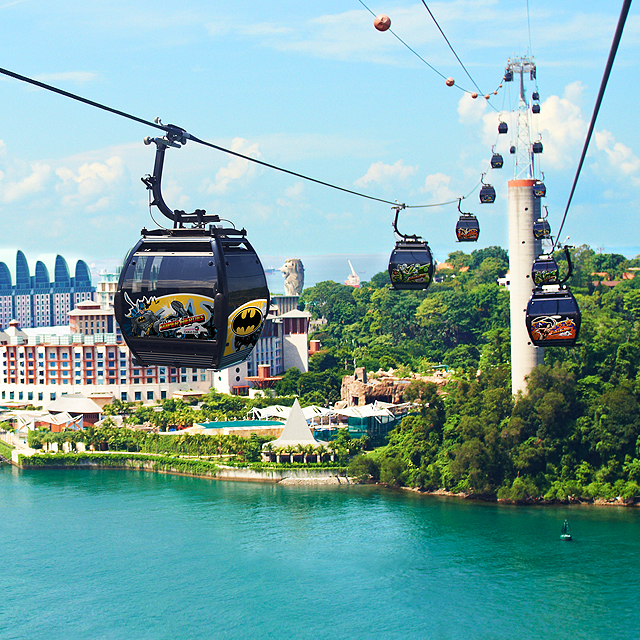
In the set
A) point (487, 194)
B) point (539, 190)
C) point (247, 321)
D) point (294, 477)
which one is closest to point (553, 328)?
point (247, 321)

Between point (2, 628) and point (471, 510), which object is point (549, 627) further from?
point (2, 628)

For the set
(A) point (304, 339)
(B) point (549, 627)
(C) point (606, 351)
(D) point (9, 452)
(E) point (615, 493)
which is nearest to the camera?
(B) point (549, 627)

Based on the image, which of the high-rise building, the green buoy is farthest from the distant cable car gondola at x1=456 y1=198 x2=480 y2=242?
the high-rise building

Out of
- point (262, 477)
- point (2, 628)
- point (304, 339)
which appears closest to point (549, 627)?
point (2, 628)

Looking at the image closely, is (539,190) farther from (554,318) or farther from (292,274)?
(292,274)

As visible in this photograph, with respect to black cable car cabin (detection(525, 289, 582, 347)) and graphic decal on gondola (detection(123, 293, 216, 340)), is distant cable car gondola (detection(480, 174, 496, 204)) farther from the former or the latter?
graphic decal on gondola (detection(123, 293, 216, 340))
